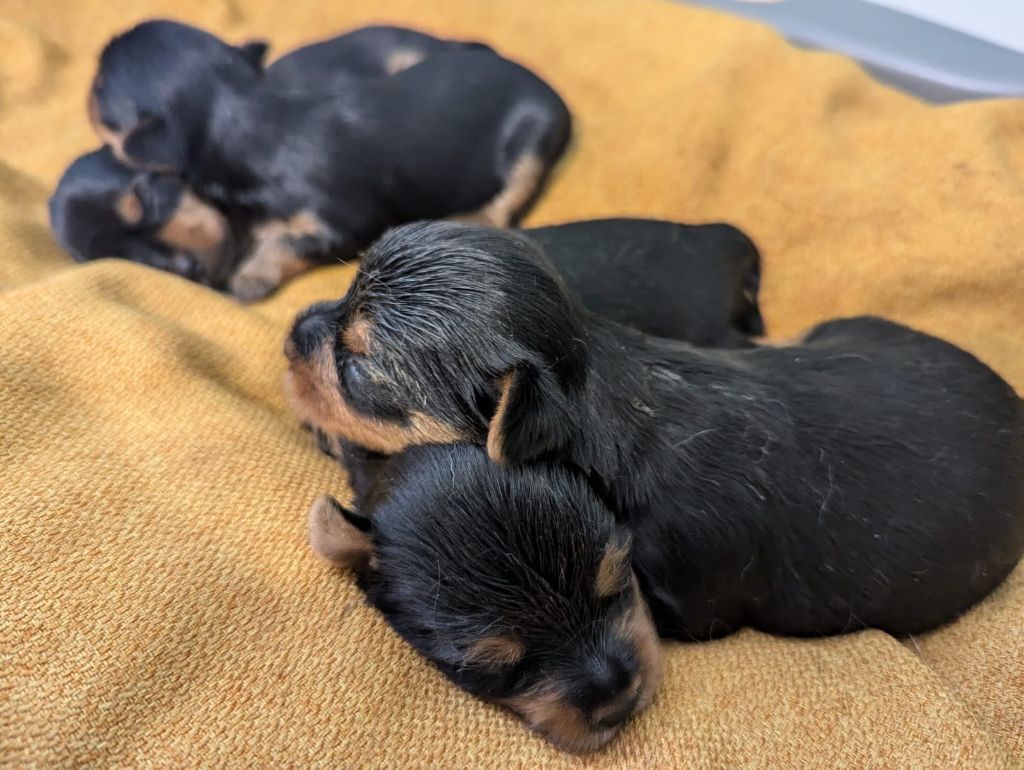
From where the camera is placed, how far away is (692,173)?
3.41m

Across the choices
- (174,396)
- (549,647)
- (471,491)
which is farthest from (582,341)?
(174,396)

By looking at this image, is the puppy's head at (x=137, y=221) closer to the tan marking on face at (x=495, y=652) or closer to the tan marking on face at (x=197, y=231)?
the tan marking on face at (x=197, y=231)

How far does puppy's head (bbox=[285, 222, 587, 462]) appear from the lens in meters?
1.70

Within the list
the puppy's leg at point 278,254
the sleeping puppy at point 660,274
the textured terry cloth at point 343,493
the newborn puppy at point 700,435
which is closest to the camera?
the textured terry cloth at point 343,493

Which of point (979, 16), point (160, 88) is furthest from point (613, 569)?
point (979, 16)

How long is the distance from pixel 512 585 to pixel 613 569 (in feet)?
0.75

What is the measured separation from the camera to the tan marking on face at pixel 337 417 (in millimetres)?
1799

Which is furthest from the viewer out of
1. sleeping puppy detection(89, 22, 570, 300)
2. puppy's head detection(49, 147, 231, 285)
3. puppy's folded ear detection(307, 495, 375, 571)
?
sleeping puppy detection(89, 22, 570, 300)

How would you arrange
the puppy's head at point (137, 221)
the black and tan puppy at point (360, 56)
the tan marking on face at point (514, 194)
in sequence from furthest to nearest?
the black and tan puppy at point (360, 56), the tan marking on face at point (514, 194), the puppy's head at point (137, 221)

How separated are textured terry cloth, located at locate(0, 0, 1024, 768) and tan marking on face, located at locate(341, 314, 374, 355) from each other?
1.24 feet

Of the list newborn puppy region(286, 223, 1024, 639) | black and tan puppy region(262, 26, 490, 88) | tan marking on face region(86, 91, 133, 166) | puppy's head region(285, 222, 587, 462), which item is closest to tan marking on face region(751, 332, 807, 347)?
newborn puppy region(286, 223, 1024, 639)

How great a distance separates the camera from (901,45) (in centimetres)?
396

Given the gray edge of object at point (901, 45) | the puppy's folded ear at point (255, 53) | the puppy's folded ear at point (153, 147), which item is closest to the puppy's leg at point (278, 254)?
the puppy's folded ear at point (153, 147)

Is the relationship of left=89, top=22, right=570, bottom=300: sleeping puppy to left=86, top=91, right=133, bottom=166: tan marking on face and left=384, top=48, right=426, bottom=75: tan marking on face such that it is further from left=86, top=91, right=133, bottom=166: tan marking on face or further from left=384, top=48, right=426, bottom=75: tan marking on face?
left=384, top=48, right=426, bottom=75: tan marking on face
